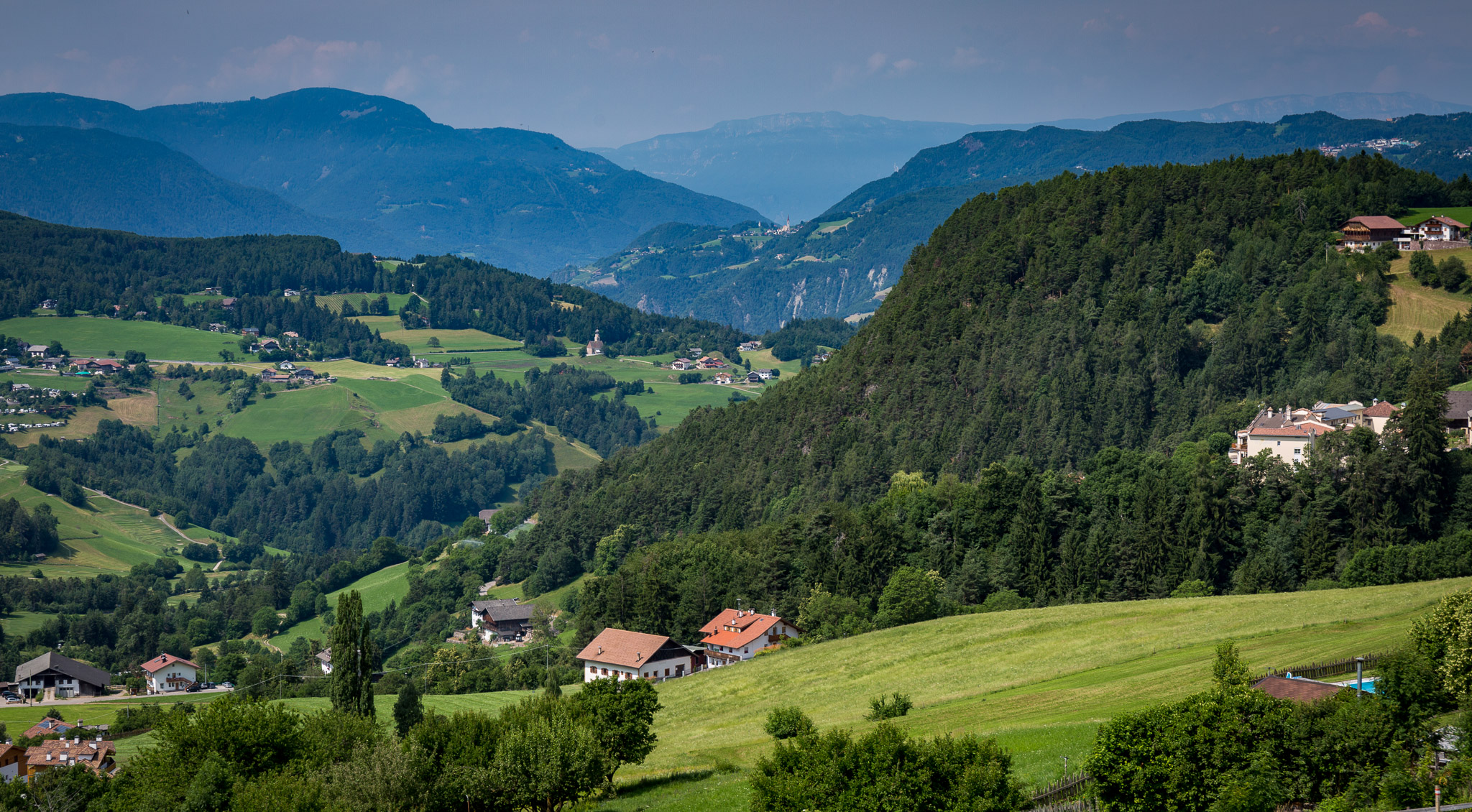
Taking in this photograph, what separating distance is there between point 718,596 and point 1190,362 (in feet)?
184

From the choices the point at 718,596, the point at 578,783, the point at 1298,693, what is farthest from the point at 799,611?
the point at 1298,693

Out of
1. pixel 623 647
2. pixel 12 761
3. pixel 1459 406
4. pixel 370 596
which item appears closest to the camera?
pixel 12 761

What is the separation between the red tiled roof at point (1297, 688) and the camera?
1257 inches

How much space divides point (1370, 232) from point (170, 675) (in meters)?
132

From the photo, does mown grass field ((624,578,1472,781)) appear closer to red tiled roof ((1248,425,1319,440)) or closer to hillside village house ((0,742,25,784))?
red tiled roof ((1248,425,1319,440))

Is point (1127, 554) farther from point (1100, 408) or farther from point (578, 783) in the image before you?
point (578, 783)

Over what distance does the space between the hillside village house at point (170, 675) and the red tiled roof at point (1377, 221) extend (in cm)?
12976

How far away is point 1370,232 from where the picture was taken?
115m

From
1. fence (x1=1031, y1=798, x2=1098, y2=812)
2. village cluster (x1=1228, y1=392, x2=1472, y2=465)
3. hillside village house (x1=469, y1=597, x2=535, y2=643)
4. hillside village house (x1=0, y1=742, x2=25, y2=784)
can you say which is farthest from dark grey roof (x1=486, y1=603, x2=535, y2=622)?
fence (x1=1031, y1=798, x2=1098, y2=812)

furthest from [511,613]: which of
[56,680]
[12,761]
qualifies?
[12,761]

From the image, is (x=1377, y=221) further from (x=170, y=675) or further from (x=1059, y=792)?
(x=170, y=675)

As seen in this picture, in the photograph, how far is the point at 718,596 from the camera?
326 feet

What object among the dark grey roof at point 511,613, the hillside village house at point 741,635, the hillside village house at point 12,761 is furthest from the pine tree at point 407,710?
the dark grey roof at point 511,613

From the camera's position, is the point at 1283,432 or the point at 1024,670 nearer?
the point at 1024,670
